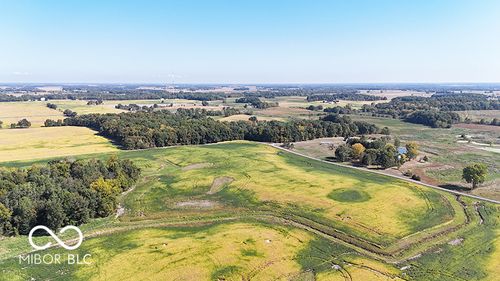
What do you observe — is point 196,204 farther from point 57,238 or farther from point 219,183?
point 57,238

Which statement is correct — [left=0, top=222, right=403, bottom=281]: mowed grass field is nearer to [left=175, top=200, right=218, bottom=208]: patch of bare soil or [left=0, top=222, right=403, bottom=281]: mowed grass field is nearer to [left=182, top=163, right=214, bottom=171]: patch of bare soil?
[left=175, top=200, right=218, bottom=208]: patch of bare soil

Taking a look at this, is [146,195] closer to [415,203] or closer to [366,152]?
[415,203]

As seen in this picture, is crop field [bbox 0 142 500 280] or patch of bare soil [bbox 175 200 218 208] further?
patch of bare soil [bbox 175 200 218 208]

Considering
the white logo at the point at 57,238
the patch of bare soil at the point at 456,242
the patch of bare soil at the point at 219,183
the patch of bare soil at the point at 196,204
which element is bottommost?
the patch of bare soil at the point at 196,204

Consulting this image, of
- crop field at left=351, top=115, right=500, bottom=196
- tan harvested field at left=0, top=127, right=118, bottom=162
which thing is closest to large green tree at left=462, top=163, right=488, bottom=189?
crop field at left=351, top=115, right=500, bottom=196

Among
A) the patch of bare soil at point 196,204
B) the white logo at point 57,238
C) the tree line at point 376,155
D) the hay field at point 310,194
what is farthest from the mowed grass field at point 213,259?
the tree line at point 376,155

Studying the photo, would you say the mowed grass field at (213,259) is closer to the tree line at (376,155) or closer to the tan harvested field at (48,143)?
the tree line at (376,155)

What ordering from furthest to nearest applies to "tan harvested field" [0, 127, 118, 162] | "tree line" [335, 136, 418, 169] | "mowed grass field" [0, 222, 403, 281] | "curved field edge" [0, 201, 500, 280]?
"tan harvested field" [0, 127, 118, 162] → "tree line" [335, 136, 418, 169] → "curved field edge" [0, 201, 500, 280] → "mowed grass field" [0, 222, 403, 281]
